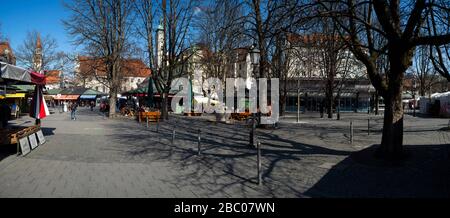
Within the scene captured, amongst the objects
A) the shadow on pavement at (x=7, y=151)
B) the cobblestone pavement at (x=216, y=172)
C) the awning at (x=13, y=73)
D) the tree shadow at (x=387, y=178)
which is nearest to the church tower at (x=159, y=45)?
the cobblestone pavement at (x=216, y=172)

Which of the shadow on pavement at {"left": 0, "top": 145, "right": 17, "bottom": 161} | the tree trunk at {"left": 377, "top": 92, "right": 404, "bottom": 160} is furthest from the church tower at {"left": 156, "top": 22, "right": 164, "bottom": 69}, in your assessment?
the tree trunk at {"left": 377, "top": 92, "right": 404, "bottom": 160}

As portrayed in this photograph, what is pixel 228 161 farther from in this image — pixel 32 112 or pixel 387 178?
pixel 32 112

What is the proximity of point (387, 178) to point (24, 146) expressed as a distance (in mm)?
10657

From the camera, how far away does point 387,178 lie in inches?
303

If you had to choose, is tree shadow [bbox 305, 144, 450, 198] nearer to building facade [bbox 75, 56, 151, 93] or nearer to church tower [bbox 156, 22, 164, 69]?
church tower [bbox 156, 22, 164, 69]

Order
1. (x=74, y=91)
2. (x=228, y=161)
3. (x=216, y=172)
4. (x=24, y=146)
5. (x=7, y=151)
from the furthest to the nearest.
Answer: (x=74, y=91), (x=7, y=151), (x=24, y=146), (x=228, y=161), (x=216, y=172)

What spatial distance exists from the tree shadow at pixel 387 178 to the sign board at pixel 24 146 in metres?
8.77

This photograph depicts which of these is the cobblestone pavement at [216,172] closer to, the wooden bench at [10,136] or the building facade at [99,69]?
the wooden bench at [10,136]

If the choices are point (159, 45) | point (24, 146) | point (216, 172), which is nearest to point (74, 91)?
point (159, 45)

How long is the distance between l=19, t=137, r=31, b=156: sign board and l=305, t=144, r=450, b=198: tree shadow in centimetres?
877

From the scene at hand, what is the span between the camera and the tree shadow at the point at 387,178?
656cm

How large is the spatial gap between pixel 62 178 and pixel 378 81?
9331 mm
